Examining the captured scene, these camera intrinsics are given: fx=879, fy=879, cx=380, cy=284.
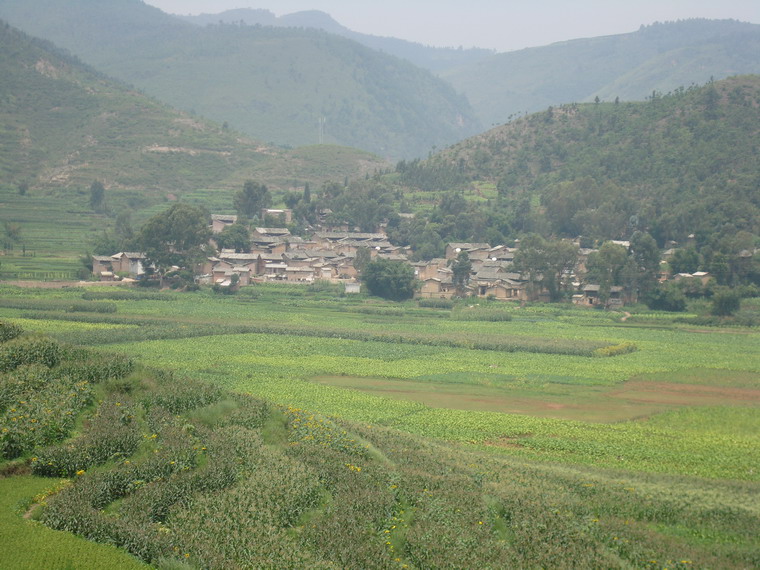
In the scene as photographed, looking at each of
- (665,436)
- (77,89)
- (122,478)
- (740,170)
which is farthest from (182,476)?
(77,89)

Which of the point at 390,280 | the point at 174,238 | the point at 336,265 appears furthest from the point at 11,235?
the point at 390,280

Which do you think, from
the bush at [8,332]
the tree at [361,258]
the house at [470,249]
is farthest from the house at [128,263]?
the bush at [8,332]

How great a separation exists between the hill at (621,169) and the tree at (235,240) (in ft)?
77.4

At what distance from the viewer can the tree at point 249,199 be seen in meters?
97.5

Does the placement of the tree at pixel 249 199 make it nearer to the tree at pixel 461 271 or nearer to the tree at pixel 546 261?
the tree at pixel 461 271

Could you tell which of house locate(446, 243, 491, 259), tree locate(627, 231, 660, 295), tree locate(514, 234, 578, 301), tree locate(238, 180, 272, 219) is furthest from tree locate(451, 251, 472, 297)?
tree locate(238, 180, 272, 219)

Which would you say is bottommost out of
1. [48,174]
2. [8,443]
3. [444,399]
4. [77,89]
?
[444,399]

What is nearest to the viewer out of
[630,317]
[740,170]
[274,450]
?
[274,450]

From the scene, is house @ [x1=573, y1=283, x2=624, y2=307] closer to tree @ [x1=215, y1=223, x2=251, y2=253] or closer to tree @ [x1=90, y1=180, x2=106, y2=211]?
tree @ [x1=215, y1=223, x2=251, y2=253]

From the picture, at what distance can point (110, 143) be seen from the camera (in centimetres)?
12838

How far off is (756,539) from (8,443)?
643 inches

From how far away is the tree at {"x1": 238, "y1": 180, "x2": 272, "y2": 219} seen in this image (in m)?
97.5

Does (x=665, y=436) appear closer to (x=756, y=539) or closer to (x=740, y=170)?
(x=756, y=539)

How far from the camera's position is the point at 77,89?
144m
